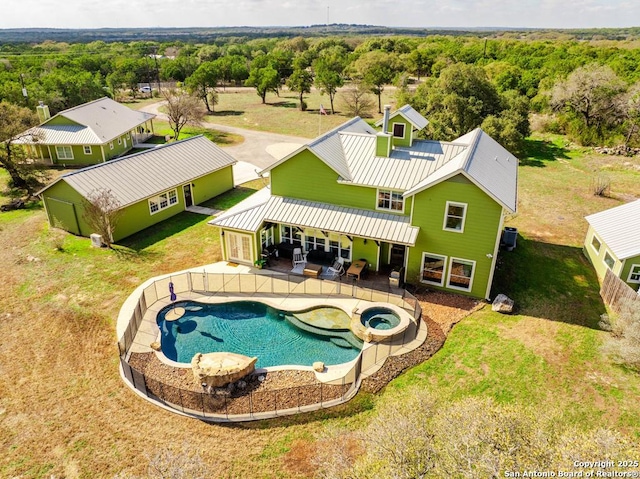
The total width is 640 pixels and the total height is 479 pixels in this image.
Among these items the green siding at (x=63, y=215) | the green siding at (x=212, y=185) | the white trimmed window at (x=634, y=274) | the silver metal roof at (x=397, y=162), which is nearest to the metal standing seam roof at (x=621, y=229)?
the white trimmed window at (x=634, y=274)

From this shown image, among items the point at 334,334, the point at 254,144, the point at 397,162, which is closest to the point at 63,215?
the point at 334,334

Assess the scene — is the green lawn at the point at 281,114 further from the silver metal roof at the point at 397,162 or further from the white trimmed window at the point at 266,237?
the white trimmed window at the point at 266,237

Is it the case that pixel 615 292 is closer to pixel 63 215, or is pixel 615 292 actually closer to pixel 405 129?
pixel 405 129

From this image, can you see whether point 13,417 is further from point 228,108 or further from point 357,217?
point 228,108

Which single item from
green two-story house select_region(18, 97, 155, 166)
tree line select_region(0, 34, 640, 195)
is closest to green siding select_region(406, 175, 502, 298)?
tree line select_region(0, 34, 640, 195)

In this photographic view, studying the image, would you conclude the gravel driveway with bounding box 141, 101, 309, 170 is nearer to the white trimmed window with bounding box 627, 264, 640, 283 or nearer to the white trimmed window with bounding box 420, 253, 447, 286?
the white trimmed window with bounding box 420, 253, 447, 286

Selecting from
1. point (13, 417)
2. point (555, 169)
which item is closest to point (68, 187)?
point (13, 417)
